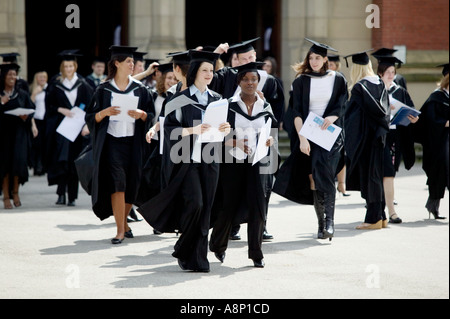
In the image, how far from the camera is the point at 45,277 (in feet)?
25.2

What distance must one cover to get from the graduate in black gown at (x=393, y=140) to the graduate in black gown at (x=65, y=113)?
401 cm

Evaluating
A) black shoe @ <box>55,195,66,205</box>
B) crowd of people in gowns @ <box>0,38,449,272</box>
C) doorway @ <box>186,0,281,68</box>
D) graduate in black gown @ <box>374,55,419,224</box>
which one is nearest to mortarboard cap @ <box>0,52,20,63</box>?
crowd of people in gowns @ <box>0,38,449,272</box>

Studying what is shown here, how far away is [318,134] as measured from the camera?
9672mm

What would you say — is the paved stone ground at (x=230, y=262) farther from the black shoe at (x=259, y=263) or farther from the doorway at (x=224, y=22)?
the doorway at (x=224, y=22)

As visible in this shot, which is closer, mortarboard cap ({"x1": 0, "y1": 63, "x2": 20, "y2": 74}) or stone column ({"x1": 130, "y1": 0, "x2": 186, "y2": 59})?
mortarboard cap ({"x1": 0, "y1": 63, "x2": 20, "y2": 74})

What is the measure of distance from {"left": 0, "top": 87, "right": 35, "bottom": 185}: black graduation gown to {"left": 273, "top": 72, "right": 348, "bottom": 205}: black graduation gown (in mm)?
4225

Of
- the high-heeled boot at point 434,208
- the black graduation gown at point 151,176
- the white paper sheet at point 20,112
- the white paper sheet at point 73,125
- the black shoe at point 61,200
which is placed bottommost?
the black shoe at point 61,200

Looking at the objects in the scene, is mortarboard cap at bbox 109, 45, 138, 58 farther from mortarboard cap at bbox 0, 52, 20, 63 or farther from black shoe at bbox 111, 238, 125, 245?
mortarboard cap at bbox 0, 52, 20, 63

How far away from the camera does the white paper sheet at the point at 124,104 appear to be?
9.56 metres

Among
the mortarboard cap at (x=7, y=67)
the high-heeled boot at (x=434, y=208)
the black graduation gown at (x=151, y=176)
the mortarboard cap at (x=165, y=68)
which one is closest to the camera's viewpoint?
the black graduation gown at (x=151, y=176)

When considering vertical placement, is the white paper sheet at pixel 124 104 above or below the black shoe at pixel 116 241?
above

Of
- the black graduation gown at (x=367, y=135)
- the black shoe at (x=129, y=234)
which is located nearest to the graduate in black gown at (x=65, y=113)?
the black shoe at (x=129, y=234)

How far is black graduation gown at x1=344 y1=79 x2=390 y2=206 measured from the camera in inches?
413

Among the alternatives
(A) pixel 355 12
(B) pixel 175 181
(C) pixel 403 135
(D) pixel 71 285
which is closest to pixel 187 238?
(B) pixel 175 181
